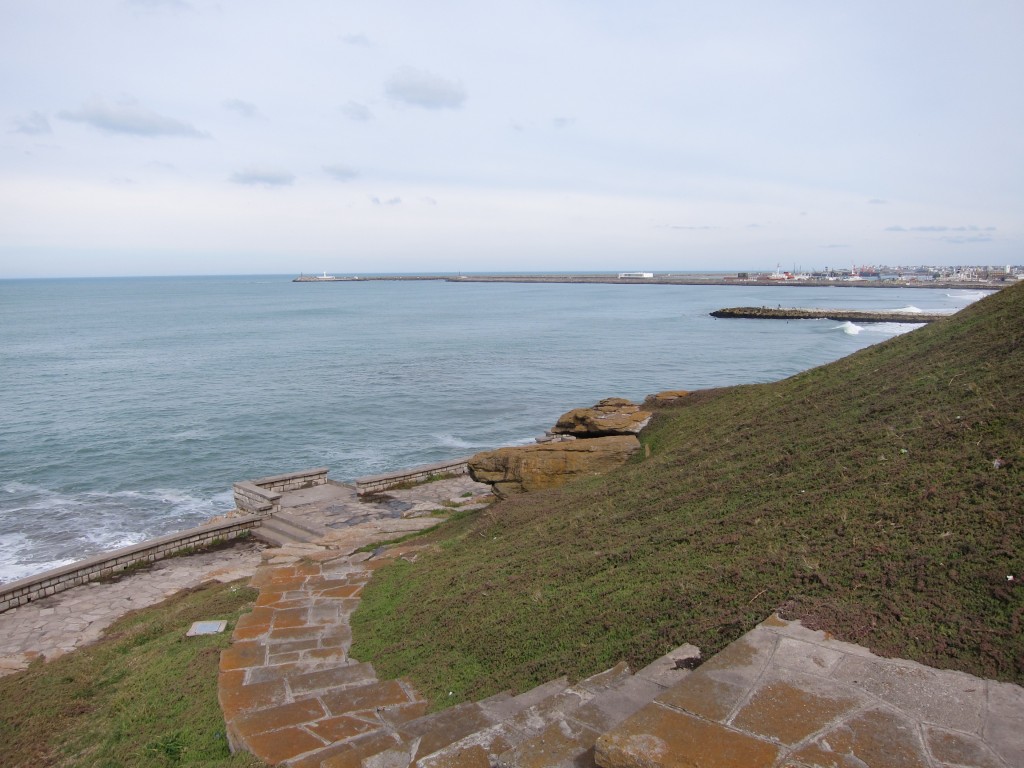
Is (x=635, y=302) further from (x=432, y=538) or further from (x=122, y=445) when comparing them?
(x=432, y=538)

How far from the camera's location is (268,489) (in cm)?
1667

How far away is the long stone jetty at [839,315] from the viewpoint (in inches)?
2938

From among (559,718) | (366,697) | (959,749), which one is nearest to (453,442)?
(366,697)

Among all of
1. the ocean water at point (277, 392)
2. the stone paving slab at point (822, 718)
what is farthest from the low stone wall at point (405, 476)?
the stone paving slab at point (822, 718)

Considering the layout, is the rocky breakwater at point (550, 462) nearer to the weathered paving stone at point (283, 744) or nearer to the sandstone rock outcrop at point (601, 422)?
the sandstone rock outcrop at point (601, 422)

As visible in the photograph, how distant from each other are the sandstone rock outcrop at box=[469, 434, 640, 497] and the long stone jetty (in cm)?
7049

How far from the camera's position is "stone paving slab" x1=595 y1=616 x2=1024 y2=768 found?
11.3 ft

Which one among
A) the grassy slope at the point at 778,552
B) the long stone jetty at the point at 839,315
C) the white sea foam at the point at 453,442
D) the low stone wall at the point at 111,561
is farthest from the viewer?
the long stone jetty at the point at 839,315

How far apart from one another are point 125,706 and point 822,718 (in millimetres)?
6376

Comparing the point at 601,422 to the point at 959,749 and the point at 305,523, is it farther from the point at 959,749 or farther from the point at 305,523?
the point at 959,749

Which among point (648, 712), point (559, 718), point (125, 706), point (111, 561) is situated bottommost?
point (111, 561)

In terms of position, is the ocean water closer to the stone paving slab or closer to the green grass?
the green grass

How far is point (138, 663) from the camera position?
7914 millimetres

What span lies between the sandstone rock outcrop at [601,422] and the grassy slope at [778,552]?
3871 mm
